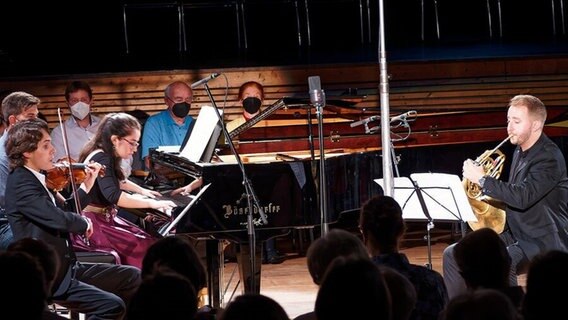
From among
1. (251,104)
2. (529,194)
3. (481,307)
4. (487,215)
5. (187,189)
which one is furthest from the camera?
(251,104)

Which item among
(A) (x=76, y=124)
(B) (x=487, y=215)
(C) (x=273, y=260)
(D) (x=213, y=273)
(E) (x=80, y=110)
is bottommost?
(C) (x=273, y=260)

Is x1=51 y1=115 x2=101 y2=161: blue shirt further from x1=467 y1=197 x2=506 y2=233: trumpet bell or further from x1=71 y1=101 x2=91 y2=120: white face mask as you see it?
x1=467 y1=197 x2=506 y2=233: trumpet bell

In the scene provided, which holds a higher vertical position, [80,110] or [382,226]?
[80,110]

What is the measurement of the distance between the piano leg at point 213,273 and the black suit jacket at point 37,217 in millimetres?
1258

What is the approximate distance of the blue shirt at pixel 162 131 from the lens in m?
8.77

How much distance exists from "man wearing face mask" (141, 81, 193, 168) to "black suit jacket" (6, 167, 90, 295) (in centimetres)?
334

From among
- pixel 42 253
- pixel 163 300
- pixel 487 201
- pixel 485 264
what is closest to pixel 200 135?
pixel 487 201

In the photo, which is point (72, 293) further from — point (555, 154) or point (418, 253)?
point (418, 253)

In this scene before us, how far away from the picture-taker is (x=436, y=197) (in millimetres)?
6125

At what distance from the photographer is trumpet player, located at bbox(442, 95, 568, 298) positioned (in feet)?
19.3

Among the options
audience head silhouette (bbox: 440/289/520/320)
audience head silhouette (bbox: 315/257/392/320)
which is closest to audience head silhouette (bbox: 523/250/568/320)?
audience head silhouette (bbox: 440/289/520/320)

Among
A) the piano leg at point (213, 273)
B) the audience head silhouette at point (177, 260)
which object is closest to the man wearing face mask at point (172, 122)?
the piano leg at point (213, 273)

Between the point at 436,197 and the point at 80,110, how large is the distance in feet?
12.6

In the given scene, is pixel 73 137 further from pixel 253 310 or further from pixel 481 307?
pixel 481 307
